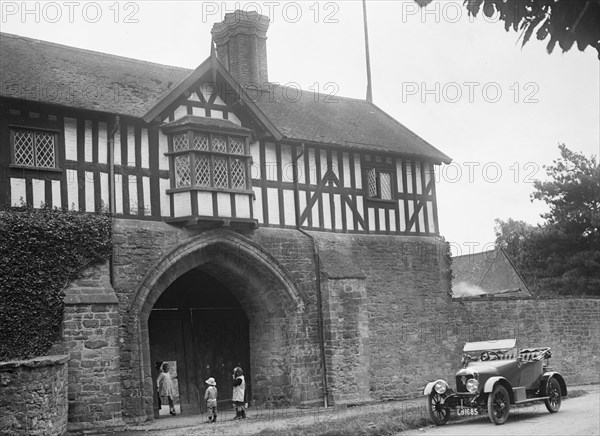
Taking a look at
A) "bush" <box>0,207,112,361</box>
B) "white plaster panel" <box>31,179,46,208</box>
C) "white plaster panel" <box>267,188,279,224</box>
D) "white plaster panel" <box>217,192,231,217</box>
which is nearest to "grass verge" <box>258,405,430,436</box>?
"bush" <box>0,207,112,361</box>

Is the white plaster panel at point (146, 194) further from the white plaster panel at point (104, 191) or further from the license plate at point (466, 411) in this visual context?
the license plate at point (466, 411)

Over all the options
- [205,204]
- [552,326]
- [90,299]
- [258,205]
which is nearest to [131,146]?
[205,204]

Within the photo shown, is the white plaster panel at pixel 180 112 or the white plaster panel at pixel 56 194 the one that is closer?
the white plaster panel at pixel 56 194

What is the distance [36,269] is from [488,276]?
81.5ft

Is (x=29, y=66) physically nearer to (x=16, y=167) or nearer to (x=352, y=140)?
(x=16, y=167)

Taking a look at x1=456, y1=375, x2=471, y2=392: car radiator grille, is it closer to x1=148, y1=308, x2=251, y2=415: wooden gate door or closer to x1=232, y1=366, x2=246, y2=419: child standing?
x1=232, y1=366, x2=246, y2=419: child standing

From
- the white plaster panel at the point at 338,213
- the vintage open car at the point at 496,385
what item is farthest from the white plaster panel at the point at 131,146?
the vintage open car at the point at 496,385

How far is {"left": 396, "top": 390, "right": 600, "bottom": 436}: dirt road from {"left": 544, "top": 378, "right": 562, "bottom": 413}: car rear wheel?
134mm

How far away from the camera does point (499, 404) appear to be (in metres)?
13.9

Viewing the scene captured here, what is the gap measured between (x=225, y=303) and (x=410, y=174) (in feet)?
19.6

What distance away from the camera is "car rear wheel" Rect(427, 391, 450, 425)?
14.2 m

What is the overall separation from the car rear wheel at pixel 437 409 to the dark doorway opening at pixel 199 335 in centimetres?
654

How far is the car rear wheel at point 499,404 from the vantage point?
44.7 feet

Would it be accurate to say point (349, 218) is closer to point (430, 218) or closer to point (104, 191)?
point (430, 218)
